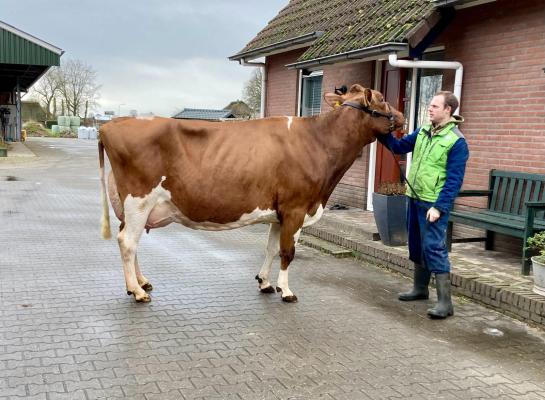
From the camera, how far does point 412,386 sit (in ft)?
12.7

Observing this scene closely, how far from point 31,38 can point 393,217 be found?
23.2 meters

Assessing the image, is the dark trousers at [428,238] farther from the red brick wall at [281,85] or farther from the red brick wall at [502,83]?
the red brick wall at [281,85]

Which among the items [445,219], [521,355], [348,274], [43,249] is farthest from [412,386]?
[43,249]

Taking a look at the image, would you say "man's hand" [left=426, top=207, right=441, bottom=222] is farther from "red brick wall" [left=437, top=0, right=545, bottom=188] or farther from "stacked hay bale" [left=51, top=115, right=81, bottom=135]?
"stacked hay bale" [left=51, top=115, right=81, bottom=135]

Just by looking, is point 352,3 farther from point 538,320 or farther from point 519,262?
point 538,320

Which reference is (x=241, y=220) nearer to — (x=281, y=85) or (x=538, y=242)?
(x=538, y=242)

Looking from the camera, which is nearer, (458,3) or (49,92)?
(458,3)

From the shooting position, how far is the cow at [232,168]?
17.2ft

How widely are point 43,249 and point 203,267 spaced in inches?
89.4

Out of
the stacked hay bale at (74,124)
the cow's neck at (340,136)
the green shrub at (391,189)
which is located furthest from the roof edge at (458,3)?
the stacked hay bale at (74,124)

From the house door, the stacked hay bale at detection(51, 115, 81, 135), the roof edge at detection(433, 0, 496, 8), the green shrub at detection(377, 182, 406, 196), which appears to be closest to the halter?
the green shrub at detection(377, 182, 406, 196)

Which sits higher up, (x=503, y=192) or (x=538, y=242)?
(x=503, y=192)

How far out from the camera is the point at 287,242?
18.5ft

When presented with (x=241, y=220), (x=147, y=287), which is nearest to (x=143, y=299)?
(x=147, y=287)
